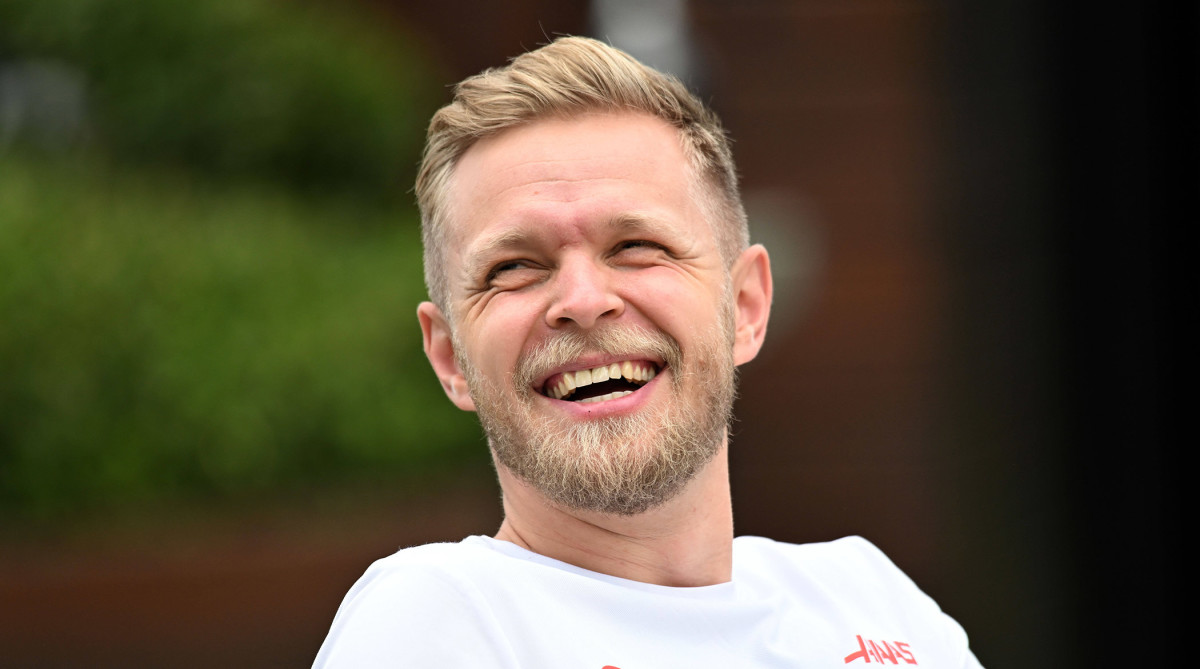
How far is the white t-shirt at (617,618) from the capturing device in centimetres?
188

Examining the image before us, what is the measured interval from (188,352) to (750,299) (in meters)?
3.35

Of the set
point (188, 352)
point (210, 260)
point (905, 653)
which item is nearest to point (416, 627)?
point (905, 653)

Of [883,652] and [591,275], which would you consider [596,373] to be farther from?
[883,652]

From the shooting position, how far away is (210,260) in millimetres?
5488

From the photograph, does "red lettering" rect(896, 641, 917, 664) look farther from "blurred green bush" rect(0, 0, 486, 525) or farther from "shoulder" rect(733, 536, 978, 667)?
"blurred green bush" rect(0, 0, 486, 525)

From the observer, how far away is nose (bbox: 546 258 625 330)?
6.85 ft

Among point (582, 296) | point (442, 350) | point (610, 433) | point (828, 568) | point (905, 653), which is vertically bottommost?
point (905, 653)


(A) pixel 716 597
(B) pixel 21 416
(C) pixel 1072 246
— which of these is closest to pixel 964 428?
(C) pixel 1072 246

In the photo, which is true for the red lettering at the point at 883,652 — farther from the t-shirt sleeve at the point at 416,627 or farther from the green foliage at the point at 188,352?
the green foliage at the point at 188,352

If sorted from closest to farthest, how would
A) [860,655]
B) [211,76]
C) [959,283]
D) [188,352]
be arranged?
[860,655] < [188,352] < [211,76] < [959,283]

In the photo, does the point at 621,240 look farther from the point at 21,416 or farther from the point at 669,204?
Answer: the point at 21,416

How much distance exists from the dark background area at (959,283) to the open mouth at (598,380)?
15.4ft

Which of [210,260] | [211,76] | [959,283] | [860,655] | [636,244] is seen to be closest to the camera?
[636,244]

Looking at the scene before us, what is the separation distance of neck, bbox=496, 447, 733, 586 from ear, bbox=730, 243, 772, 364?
0.26 meters
